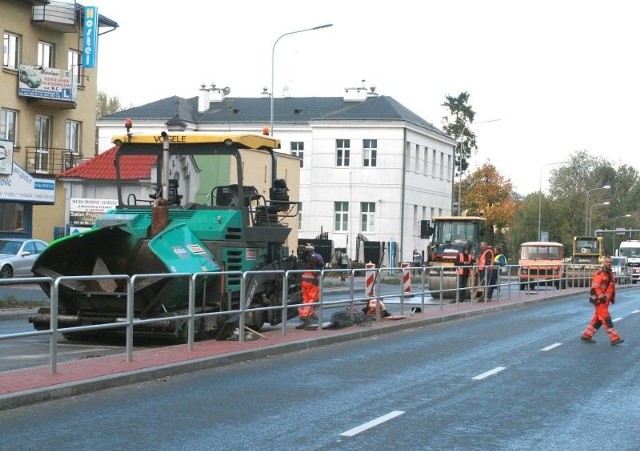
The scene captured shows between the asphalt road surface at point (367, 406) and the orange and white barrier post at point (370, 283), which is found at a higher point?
the orange and white barrier post at point (370, 283)

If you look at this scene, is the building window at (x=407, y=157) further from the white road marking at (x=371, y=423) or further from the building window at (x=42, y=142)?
the white road marking at (x=371, y=423)

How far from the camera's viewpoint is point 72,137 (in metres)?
Result: 46.0

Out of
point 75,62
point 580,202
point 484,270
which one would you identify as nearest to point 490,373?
point 484,270

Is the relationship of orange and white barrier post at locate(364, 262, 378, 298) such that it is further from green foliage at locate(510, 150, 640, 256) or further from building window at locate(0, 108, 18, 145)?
green foliage at locate(510, 150, 640, 256)

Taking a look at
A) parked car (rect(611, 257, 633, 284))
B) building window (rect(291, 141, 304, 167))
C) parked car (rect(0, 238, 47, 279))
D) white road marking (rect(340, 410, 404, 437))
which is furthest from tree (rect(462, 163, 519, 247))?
white road marking (rect(340, 410, 404, 437))

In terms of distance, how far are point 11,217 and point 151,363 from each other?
95.8 feet

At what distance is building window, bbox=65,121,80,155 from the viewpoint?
45331 mm

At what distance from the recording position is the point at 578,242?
65.6 meters

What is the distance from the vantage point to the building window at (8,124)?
40903 millimetres

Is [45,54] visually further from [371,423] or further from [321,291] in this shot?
[371,423]

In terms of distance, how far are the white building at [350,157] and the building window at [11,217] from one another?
27.7 meters

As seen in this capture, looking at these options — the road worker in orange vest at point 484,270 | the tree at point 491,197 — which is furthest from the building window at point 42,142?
the tree at point 491,197

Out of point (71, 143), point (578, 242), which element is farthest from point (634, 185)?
point (71, 143)

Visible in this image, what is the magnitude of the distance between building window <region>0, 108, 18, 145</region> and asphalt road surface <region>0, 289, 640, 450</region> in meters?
27.6
